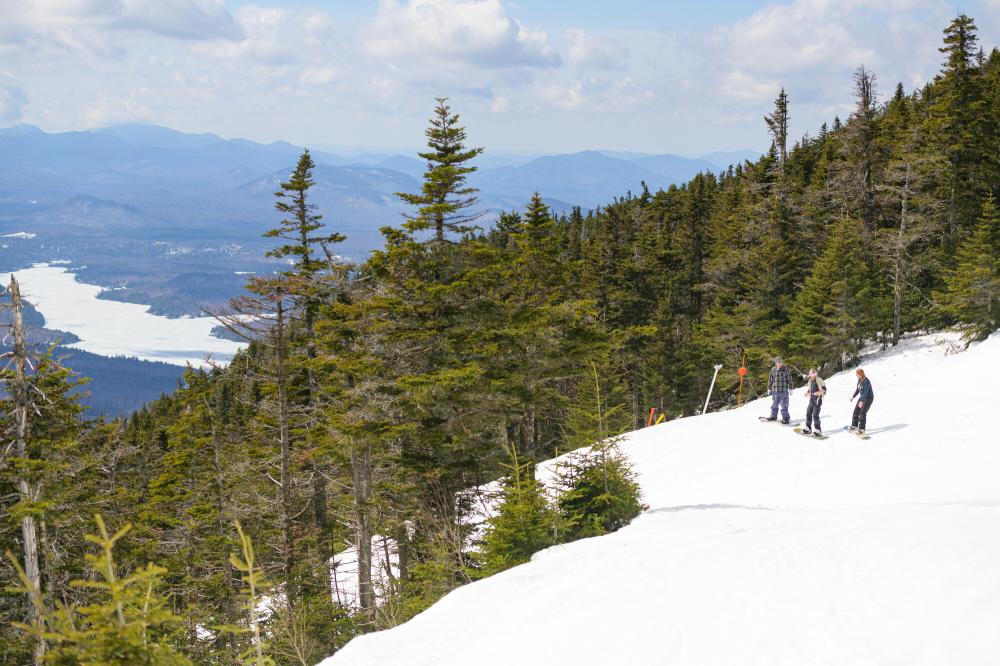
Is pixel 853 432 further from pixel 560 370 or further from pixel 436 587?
pixel 436 587

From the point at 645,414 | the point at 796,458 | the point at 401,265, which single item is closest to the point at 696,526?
the point at 796,458

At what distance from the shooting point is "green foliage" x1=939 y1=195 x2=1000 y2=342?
25578mm

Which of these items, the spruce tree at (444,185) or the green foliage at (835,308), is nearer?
the spruce tree at (444,185)

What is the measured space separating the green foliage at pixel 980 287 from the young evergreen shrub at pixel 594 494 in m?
22.1

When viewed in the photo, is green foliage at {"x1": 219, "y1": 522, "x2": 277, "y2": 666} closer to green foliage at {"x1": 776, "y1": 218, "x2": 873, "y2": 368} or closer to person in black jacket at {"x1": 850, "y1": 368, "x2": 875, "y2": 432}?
person in black jacket at {"x1": 850, "y1": 368, "x2": 875, "y2": 432}

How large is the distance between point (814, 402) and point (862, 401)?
122 cm

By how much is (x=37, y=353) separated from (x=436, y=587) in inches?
417

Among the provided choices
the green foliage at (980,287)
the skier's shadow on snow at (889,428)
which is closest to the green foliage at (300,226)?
the skier's shadow on snow at (889,428)

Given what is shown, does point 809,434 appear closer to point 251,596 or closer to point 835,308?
point 835,308

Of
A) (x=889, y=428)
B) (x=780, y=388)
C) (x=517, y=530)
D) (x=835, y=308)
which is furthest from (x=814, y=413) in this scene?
(x=835, y=308)

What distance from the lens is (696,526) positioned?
11000 millimetres

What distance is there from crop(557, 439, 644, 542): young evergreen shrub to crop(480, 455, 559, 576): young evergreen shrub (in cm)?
70

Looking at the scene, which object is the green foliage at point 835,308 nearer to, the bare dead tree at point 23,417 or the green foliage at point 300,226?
the green foliage at point 300,226

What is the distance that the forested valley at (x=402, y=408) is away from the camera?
11.6 metres
